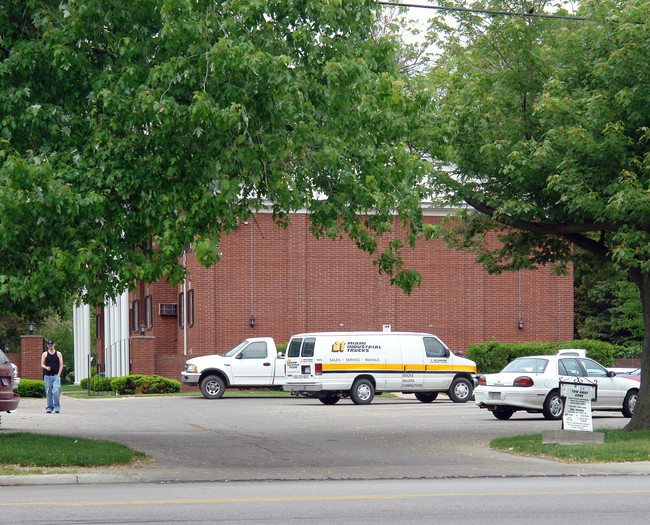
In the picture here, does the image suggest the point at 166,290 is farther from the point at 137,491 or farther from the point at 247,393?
the point at 137,491

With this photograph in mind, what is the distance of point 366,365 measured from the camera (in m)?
28.8

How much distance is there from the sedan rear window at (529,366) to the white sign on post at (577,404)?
6.73 metres

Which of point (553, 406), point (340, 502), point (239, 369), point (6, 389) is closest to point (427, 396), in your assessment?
point (239, 369)

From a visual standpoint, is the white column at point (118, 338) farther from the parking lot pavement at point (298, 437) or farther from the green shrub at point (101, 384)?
the parking lot pavement at point (298, 437)

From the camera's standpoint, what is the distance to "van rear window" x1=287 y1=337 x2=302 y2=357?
2902cm

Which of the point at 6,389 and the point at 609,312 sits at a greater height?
the point at 6,389

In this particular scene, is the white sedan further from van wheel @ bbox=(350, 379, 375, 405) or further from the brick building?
the brick building

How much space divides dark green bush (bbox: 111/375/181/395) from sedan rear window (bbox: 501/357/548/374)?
658 inches

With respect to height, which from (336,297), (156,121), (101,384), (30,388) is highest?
(156,121)

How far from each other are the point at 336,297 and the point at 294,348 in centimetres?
1146

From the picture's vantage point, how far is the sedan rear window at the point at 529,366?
2317 centimetres

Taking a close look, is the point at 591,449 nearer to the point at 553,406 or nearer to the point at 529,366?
the point at 553,406

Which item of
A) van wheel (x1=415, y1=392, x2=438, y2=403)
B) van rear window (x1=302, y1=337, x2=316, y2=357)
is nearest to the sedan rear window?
van rear window (x1=302, y1=337, x2=316, y2=357)

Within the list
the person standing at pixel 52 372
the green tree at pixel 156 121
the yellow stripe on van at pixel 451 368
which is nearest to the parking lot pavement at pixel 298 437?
the person standing at pixel 52 372
